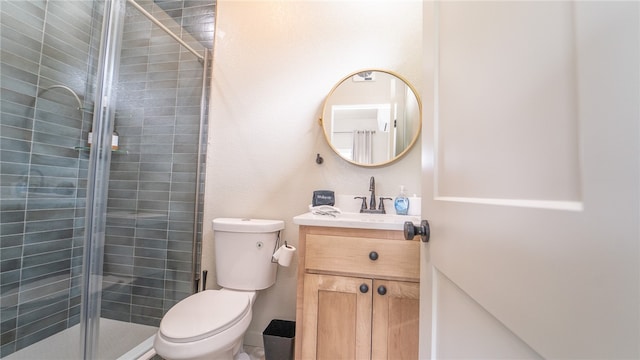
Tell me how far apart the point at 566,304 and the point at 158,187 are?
1862mm

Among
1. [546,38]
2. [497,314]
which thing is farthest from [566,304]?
[546,38]

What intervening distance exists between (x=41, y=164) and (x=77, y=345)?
3.19 feet

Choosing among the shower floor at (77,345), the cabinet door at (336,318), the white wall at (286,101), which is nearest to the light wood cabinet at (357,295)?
the cabinet door at (336,318)

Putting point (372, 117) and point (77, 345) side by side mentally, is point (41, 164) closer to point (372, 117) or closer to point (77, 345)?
point (77, 345)

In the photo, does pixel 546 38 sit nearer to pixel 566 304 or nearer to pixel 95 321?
pixel 566 304

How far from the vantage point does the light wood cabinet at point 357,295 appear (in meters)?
0.86

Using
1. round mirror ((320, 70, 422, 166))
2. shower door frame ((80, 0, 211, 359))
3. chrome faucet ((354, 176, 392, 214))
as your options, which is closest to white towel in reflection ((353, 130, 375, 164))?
round mirror ((320, 70, 422, 166))

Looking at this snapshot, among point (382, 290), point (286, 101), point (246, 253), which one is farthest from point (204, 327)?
point (286, 101)

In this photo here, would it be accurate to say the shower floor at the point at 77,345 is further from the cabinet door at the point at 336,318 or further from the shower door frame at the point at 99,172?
the cabinet door at the point at 336,318

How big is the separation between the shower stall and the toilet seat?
52cm

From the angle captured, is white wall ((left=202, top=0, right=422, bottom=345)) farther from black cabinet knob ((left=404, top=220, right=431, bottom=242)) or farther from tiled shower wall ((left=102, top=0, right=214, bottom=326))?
black cabinet knob ((left=404, top=220, right=431, bottom=242))

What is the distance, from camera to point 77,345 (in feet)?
4.01

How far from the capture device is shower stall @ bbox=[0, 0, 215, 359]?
1208mm

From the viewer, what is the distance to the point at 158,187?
156cm
